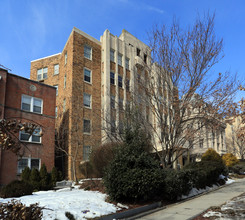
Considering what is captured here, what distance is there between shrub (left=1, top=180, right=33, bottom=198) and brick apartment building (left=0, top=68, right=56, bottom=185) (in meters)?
7.49

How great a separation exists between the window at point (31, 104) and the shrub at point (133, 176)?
12.6 m

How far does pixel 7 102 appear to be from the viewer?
19516mm

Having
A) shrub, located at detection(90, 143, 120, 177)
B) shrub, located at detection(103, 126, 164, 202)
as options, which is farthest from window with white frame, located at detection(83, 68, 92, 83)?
shrub, located at detection(103, 126, 164, 202)

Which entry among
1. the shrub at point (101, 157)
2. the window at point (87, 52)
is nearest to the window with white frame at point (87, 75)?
the window at point (87, 52)

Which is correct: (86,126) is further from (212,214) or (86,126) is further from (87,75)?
(212,214)

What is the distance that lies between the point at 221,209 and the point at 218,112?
16.5ft

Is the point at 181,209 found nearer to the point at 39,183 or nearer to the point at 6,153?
the point at 39,183

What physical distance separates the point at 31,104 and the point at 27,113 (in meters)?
0.93

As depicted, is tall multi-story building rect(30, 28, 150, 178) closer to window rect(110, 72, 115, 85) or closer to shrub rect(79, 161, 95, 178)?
window rect(110, 72, 115, 85)

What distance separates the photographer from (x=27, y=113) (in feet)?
67.5

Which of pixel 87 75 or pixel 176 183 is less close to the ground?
pixel 87 75

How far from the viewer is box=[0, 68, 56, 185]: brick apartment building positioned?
1858 cm

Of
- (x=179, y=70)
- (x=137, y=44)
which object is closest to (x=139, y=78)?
(x=179, y=70)

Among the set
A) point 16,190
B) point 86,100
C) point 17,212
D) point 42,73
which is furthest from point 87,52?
point 17,212
